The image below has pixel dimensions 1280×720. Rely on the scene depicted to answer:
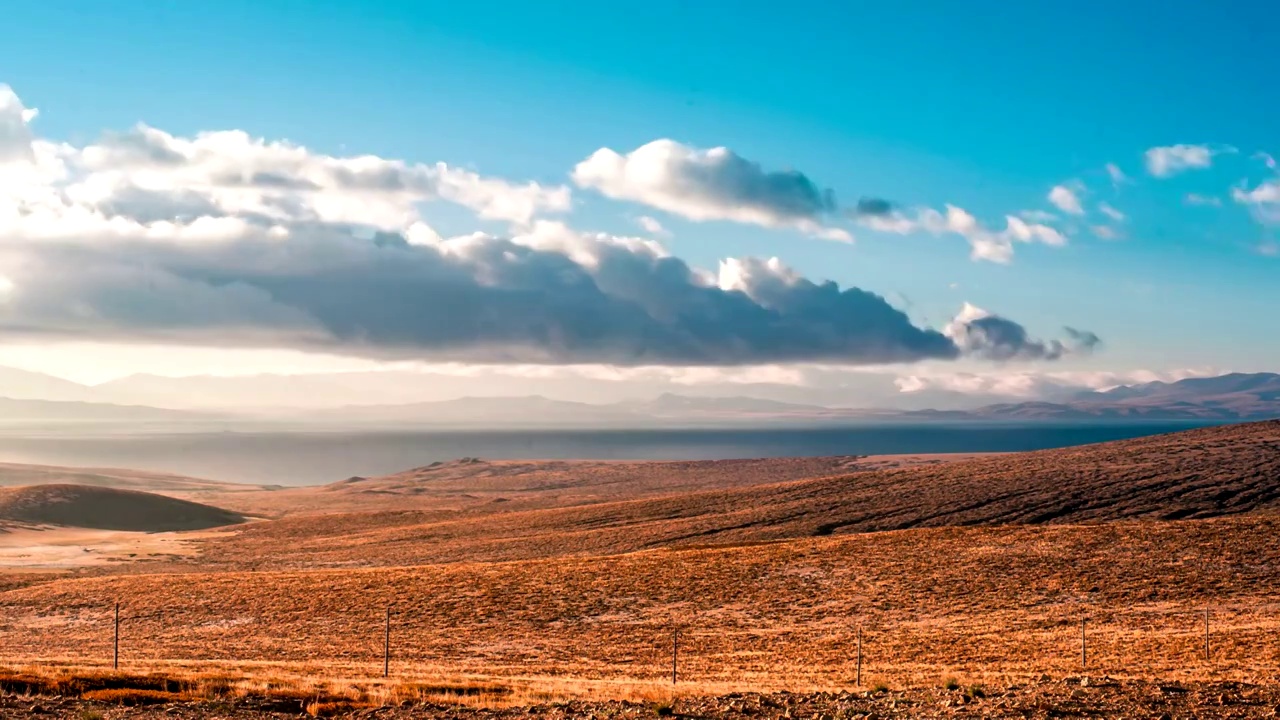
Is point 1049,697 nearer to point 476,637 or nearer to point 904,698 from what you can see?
point 904,698

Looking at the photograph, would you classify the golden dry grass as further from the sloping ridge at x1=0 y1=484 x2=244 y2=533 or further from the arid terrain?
the sloping ridge at x1=0 y1=484 x2=244 y2=533

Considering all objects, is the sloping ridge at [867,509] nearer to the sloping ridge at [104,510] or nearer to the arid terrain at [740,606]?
the arid terrain at [740,606]

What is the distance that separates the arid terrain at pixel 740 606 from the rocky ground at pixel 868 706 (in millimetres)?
98

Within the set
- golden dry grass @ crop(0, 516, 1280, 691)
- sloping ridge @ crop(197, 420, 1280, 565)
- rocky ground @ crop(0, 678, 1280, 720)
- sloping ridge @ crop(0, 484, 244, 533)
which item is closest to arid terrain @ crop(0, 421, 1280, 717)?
rocky ground @ crop(0, 678, 1280, 720)

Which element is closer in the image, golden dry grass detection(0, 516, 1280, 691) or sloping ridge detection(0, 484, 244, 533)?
golden dry grass detection(0, 516, 1280, 691)

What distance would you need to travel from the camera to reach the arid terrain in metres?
20.5

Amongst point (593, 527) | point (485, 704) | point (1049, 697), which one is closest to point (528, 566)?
point (593, 527)

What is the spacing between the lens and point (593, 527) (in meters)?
76.1

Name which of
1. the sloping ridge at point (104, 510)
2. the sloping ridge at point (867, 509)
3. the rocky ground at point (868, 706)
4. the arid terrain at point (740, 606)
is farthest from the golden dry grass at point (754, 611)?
the sloping ridge at point (104, 510)

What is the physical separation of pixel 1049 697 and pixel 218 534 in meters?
91.0

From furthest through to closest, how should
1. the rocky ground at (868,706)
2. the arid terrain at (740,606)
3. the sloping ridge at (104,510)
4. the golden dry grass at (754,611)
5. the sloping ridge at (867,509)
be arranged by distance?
the sloping ridge at (104,510)
the sloping ridge at (867,509)
the golden dry grass at (754,611)
the arid terrain at (740,606)
the rocky ground at (868,706)

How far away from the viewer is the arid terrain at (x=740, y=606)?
20453 millimetres

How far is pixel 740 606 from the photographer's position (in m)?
42.4

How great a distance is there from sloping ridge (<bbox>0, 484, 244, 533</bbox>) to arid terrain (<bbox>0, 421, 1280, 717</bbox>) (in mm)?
18555
